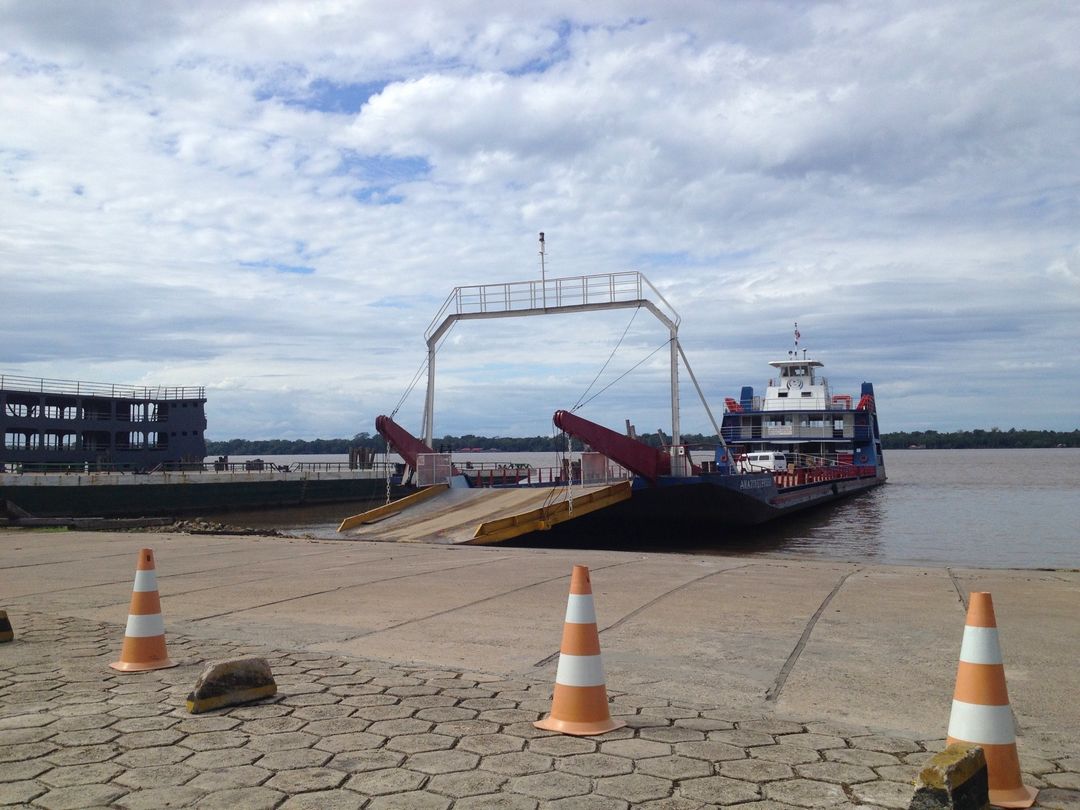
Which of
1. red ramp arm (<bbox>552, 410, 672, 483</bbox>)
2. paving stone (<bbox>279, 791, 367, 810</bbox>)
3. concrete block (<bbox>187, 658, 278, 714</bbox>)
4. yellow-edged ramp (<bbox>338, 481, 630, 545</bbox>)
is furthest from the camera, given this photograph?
red ramp arm (<bbox>552, 410, 672, 483</bbox>)

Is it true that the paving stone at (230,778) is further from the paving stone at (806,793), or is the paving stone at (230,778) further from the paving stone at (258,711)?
the paving stone at (806,793)

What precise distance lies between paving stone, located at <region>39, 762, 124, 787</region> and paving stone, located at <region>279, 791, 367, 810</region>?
31.7 inches

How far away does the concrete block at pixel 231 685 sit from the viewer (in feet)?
14.5

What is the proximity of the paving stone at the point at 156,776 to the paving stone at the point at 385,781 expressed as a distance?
66 cm

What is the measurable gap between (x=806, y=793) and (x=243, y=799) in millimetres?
2111

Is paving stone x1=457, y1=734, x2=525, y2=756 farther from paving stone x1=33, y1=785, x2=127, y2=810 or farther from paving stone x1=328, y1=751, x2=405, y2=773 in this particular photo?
paving stone x1=33, y1=785, x2=127, y2=810

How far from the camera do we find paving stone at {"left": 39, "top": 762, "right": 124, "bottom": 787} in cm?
347

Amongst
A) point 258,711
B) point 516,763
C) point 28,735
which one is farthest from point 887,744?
point 28,735

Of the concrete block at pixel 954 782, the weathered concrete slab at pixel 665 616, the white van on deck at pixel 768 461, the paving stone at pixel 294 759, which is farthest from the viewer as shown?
the white van on deck at pixel 768 461

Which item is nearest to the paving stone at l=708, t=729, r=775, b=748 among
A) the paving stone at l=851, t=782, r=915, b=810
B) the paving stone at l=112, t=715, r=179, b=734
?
the paving stone at l=851, t=782, r=915, b=810

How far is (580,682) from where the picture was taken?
424cm

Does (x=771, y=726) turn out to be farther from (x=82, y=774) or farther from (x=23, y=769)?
(x=23, y=769)

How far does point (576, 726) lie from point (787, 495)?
2679 centimetres

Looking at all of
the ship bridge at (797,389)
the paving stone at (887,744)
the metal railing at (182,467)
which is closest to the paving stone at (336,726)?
the paving stone at (887,744)
